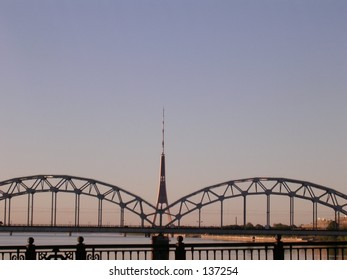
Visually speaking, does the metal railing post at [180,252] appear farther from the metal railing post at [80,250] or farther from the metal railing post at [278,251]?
the metal railing post at [278,251]

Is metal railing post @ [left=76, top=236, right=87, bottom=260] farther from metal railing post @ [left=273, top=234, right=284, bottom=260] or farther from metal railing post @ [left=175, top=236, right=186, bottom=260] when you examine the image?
metal railing post @ [left=273, top=234, right=284, bottom=260]

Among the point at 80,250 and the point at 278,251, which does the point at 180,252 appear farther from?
the point at 278,251

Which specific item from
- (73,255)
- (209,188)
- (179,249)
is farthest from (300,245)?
(209,188)

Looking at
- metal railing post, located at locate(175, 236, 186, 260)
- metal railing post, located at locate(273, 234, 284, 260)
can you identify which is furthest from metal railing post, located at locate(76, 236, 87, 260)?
metal railing post, located at locate(273, 234, 284, 260)

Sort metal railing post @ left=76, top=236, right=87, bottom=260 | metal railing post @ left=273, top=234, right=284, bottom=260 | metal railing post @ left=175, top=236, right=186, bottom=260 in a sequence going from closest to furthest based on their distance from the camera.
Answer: metal railing post @ left=76, top=236, right=87, bottom=260, metal railing post @ left=175, top=236, right=186, bottom=260, metal railing post @ left=273, top=234, right=284, bottom=260

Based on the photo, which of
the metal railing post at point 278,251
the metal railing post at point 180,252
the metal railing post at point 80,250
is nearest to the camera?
the metal railing post at point 80,250

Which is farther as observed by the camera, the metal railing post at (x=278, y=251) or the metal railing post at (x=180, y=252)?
the metal railing post at (x=278, y=251)

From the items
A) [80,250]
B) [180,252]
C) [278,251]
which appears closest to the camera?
[80,250]

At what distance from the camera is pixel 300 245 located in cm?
2192

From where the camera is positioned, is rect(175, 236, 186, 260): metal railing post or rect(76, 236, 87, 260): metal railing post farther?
rect(175, 236, 186, 260): metal railing post

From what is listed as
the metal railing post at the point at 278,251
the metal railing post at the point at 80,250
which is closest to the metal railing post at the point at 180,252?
the metal railing post at the point at 80,250

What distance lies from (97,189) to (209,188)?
1470 cm

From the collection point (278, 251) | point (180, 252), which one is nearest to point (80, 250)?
point (180, 252)
